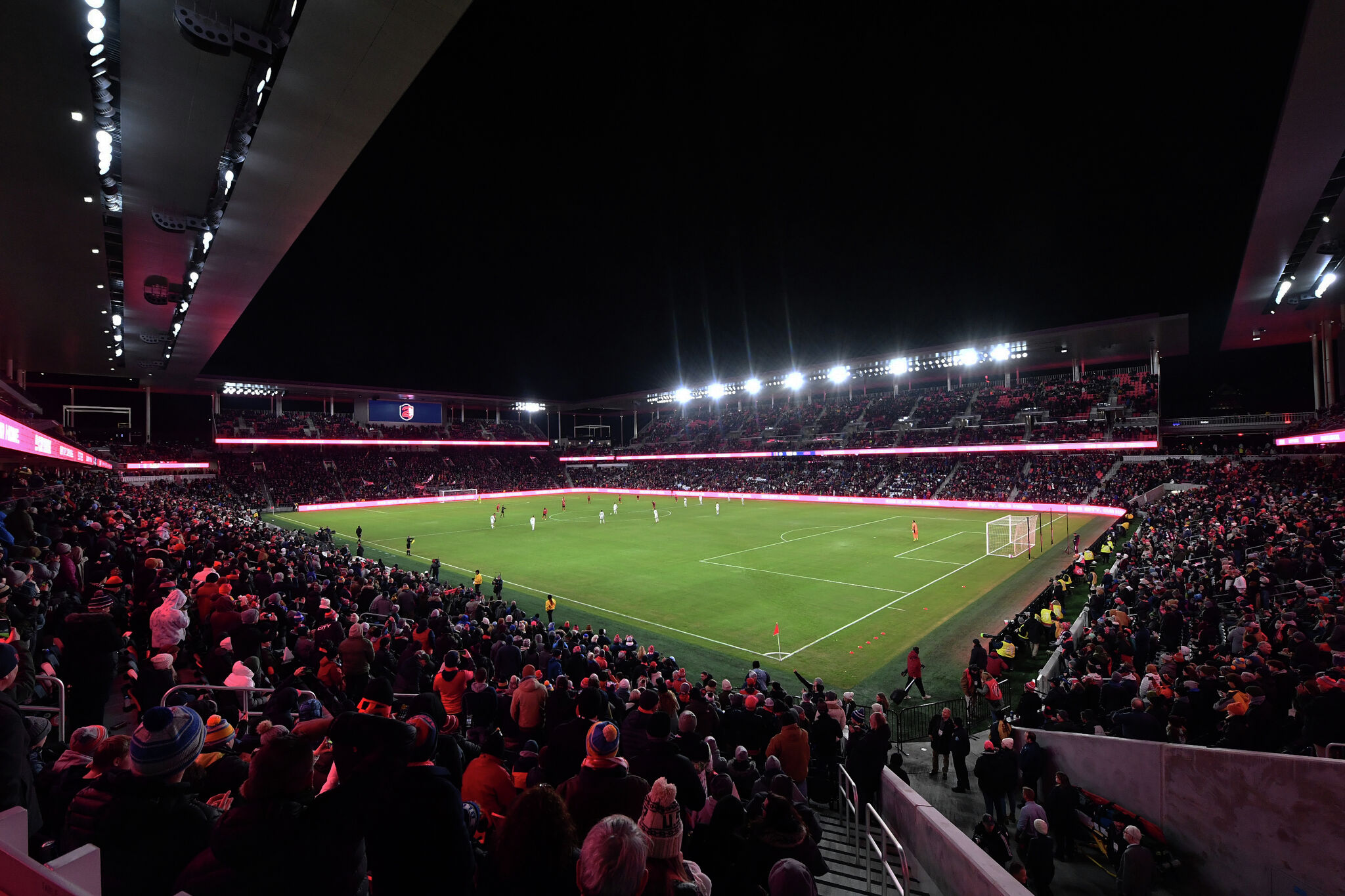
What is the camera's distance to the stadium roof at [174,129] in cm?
Result: 716

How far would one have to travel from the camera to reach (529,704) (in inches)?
210

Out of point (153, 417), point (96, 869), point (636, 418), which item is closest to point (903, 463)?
point (636, 418)

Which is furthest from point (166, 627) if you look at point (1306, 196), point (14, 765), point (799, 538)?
point (799, 538)

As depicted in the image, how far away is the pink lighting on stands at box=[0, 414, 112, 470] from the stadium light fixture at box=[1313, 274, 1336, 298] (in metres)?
36.1

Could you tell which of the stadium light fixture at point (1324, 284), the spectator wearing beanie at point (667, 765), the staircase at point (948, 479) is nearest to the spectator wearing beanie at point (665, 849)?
the spectator wearing beanie at point (667, 765)

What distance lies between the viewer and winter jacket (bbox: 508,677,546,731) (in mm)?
5336

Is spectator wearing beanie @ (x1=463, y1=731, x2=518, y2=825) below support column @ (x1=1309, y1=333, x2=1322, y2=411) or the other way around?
below

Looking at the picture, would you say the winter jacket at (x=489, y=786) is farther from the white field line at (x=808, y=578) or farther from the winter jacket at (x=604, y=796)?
the white field line at (x=808, y=578)

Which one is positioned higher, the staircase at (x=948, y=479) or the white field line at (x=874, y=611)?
the staircase at (x=948, y=479)

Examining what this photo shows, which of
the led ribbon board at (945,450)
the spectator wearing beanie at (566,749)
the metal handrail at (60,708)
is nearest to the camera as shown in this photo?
the spectator wearing beanie at (566,749)

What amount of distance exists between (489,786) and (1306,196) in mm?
22570

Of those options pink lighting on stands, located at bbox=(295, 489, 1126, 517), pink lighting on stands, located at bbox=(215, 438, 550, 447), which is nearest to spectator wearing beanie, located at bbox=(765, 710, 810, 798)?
pink lighting on stands, located at bbox=(295, 489, 1126, 517)

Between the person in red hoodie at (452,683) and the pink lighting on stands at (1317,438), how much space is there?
3201 centimetres

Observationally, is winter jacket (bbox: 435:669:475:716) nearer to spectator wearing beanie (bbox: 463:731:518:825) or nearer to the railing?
spectator wearing beanie (bbox: 463:731:518:825)
